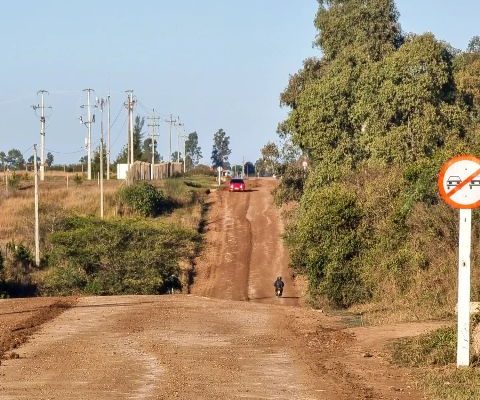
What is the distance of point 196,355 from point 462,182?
4.65 metres

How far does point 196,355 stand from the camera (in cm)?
1528

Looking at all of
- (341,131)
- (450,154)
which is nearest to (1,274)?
(341,131)

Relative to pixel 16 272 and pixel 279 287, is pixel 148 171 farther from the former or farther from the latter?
pixel 279 287

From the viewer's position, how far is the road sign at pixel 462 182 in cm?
1326

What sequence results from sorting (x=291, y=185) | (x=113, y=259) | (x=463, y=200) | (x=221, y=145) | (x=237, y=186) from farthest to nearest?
1. (x=221, y=145)
2. (x=237, y=186)
3. (x=291, y=185)
4. (x=113, y=259)
5. (x=463, y=200)

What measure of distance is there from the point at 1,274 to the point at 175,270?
9.77m

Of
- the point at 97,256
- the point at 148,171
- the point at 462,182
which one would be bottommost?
the point at 97,256

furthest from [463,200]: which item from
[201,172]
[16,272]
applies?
[201,172]

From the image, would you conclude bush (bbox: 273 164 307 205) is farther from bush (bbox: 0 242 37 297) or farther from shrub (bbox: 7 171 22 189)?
shrub (bbox: 7 171 22 189)

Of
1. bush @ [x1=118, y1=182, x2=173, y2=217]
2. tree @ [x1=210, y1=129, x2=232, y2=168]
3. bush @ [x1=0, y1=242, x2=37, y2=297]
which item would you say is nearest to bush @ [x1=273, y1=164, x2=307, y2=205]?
bush @ [x1=0, y1=242, x2=37, y2=297]

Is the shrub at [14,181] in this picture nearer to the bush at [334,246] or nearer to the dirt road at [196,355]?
the bush at [334,246]

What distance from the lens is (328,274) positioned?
1404 inches

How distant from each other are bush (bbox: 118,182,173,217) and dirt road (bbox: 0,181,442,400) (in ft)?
175

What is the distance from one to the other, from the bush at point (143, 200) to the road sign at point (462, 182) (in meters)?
68.7
